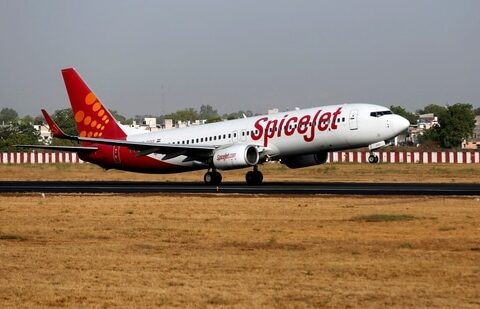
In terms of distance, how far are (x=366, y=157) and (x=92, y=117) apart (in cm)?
3472

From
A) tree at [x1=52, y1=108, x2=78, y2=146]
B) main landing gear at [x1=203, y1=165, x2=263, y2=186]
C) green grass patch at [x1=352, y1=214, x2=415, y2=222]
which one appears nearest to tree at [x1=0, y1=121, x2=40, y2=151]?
tree at [x1=52, y1=108, x2=78, y2=146]

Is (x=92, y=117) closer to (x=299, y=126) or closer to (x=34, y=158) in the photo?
(x=299, y=126)

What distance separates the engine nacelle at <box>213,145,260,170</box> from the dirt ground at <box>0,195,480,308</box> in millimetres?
12979

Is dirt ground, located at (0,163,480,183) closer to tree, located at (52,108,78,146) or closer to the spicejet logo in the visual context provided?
the spicejet logo

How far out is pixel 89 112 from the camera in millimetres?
57656

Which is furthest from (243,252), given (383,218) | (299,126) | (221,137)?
(221,137)

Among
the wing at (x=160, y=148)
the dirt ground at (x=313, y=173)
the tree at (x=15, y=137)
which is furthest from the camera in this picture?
the tree at (x=15, y=137)

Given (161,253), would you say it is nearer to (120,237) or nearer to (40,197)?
(120,237)

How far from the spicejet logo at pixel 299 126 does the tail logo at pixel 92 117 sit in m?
11.5

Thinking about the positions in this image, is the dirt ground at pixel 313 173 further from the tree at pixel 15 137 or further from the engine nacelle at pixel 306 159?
the tree at pixel 15 137

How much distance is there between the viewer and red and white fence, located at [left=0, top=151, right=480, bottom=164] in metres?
82.9

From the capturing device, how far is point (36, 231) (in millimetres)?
26875

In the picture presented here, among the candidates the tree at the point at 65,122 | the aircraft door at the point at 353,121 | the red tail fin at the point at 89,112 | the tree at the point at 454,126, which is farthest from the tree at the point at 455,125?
the aircraft door at the point at 353,121

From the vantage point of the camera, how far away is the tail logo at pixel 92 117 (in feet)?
189
